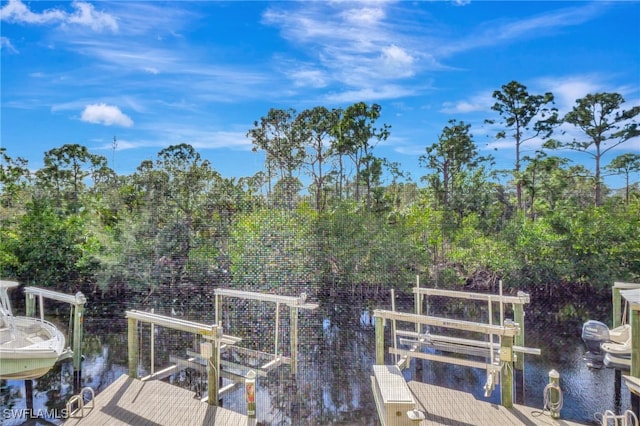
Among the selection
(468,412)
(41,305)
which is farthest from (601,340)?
(41,305)

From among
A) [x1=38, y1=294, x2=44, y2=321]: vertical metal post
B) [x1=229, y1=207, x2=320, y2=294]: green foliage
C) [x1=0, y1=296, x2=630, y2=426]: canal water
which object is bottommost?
[x1=0, y1=296, x2=630, y2=426]: canal water

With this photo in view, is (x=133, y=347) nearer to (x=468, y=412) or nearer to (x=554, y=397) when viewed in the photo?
(x=468, y=412)

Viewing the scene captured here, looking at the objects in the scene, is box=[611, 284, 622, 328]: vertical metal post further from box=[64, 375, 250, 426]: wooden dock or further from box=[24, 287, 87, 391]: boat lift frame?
box=[24, 287, 87, 391]: boat lift frame

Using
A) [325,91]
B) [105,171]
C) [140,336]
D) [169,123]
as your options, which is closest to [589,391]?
[325,91]

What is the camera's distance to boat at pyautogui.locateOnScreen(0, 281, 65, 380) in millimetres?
1922

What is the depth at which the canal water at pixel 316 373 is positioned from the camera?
2.11 m

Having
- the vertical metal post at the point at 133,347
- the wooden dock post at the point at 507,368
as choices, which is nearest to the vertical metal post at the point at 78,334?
the vertical metal post at the point at 133,347

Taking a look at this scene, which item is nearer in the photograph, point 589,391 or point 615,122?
point 589,391

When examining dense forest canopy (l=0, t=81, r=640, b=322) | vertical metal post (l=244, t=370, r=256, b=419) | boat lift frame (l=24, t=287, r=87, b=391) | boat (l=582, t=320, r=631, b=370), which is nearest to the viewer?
vertical metal post (l=244, t=370, r=256, b=419)

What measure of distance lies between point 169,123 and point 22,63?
814mm

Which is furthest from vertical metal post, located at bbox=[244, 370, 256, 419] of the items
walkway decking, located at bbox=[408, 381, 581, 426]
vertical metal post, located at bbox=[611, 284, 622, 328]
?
vertical metal post, located at bbox=[611, 284, 622, 328]

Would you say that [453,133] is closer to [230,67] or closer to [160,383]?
[230,67]

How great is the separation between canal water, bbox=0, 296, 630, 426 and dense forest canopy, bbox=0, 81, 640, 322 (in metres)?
0.24

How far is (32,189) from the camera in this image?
267 centimetres
